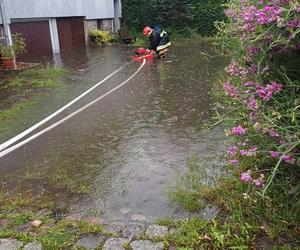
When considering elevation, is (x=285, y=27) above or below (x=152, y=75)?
above

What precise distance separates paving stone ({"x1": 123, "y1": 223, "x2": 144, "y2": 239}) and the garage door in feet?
49.4

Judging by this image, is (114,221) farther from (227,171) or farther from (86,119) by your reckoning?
(86,119)

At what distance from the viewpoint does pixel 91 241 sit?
3.48m

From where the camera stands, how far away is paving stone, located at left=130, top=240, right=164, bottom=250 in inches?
131

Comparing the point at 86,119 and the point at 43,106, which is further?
the point at 43,106

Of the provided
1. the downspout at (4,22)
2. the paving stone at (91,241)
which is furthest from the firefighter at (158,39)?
the paving stone at (91,241)

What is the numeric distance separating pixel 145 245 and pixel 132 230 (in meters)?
0.31

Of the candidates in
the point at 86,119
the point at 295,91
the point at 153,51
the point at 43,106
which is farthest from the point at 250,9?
the point at 153,51

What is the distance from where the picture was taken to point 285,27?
9.69 ft

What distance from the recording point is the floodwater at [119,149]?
441cm

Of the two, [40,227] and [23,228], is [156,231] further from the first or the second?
[23,228]

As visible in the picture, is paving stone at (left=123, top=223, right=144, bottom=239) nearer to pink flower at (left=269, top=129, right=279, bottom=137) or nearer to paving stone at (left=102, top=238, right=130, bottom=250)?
paving stone at (left=102, top=238, right=130, bottom=250)

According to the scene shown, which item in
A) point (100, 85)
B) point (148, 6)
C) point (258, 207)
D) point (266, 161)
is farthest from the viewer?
point (148, 6)

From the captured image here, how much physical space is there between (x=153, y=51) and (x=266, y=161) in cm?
1259
